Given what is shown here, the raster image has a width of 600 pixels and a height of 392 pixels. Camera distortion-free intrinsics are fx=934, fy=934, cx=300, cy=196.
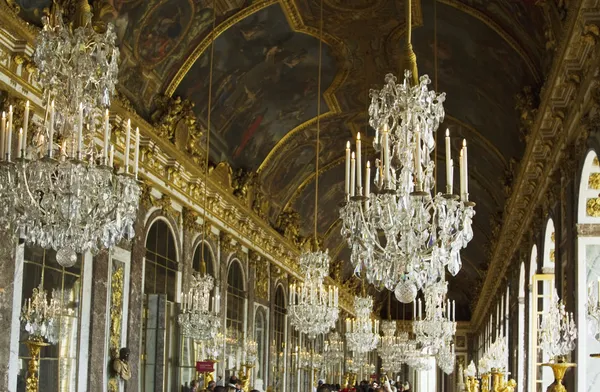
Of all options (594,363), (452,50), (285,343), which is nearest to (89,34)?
(594,363)

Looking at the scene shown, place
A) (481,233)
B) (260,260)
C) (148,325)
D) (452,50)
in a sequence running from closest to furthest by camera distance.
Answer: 1. (148,325)
2. (452,50)
3. (260,260)
4. (481,233)

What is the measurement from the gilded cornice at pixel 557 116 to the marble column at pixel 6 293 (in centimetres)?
787

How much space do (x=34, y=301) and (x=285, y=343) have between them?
2050cm

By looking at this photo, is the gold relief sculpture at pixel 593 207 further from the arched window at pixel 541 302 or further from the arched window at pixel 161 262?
the arched window at pixel 161 262

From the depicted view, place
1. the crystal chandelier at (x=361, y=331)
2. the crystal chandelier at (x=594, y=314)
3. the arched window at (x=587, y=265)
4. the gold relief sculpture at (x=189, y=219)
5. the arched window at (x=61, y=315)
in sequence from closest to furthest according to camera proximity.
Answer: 1. the crystal chandelier at (x=594, y=314)
2. the arched window at (x=587, y=265)
3. the arched window at (x=61, y=315)
4. the gold relief sculpture at (x=189, y=219)
5. the crystal chandelier at (x=361, y=331)

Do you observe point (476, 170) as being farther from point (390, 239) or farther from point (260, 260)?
point (390, 239)

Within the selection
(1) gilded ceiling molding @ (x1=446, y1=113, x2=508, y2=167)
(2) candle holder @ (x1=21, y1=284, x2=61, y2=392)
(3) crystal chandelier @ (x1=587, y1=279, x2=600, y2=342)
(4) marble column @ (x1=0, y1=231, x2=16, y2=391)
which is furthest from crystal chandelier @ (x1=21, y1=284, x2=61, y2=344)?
(1) gilded ceiling molding @ (x1=446, y1=113, x2=508, y2=167)

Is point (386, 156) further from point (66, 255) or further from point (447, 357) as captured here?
point (447, 357)

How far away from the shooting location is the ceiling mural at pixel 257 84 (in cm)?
2069

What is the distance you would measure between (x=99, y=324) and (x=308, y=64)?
9.69 meters

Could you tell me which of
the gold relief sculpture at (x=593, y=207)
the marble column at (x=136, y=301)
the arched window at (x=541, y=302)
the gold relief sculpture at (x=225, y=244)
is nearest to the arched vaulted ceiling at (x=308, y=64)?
the gold relief sculpture at (x=225, y=244)

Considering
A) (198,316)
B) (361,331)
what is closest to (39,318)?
(198,316)

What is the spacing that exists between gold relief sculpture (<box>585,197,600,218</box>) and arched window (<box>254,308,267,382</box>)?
1666 cm

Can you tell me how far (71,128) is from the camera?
30.0 ft
